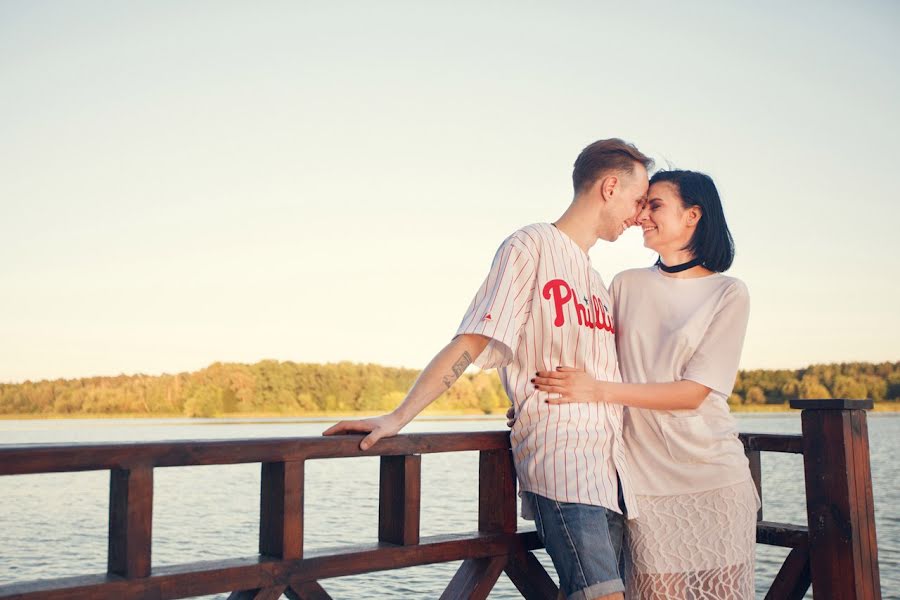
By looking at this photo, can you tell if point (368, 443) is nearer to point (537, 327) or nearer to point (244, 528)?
point (537, 327)

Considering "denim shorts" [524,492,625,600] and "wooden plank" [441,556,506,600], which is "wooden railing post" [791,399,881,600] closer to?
"denim shorts" [524,492,625,600]

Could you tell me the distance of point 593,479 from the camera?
6.98 ft

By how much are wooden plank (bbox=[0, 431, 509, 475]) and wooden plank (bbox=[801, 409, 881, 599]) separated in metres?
1.07

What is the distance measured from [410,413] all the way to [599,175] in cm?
90

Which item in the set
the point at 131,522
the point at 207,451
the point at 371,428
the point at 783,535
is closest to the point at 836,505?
the point at 783,535

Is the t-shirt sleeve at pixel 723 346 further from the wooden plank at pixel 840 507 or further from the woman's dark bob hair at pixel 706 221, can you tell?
the wooden plank at pixel 840 507

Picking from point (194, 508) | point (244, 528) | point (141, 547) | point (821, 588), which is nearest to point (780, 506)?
point (244, 528)

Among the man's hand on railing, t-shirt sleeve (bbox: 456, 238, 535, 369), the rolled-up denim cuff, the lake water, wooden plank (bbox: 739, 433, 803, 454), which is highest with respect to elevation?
t-shirt sleeve (bbox: 456, 238, 535, 369)

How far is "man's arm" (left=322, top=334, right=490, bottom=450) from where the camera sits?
6.73ft

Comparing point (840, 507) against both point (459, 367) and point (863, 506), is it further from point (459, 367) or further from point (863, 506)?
point (459, 367)

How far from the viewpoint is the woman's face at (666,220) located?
2553mm

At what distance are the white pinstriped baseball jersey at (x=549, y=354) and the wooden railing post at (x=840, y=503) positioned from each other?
712mm

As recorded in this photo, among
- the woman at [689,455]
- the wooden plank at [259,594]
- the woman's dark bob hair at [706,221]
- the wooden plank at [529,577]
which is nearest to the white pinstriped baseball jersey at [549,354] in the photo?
the woman at [689,455]

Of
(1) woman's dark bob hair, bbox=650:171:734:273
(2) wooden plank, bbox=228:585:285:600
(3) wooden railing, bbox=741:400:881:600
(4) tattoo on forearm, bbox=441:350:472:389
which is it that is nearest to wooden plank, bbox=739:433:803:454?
(3) wooden railing, bbox=741:400:881:600
